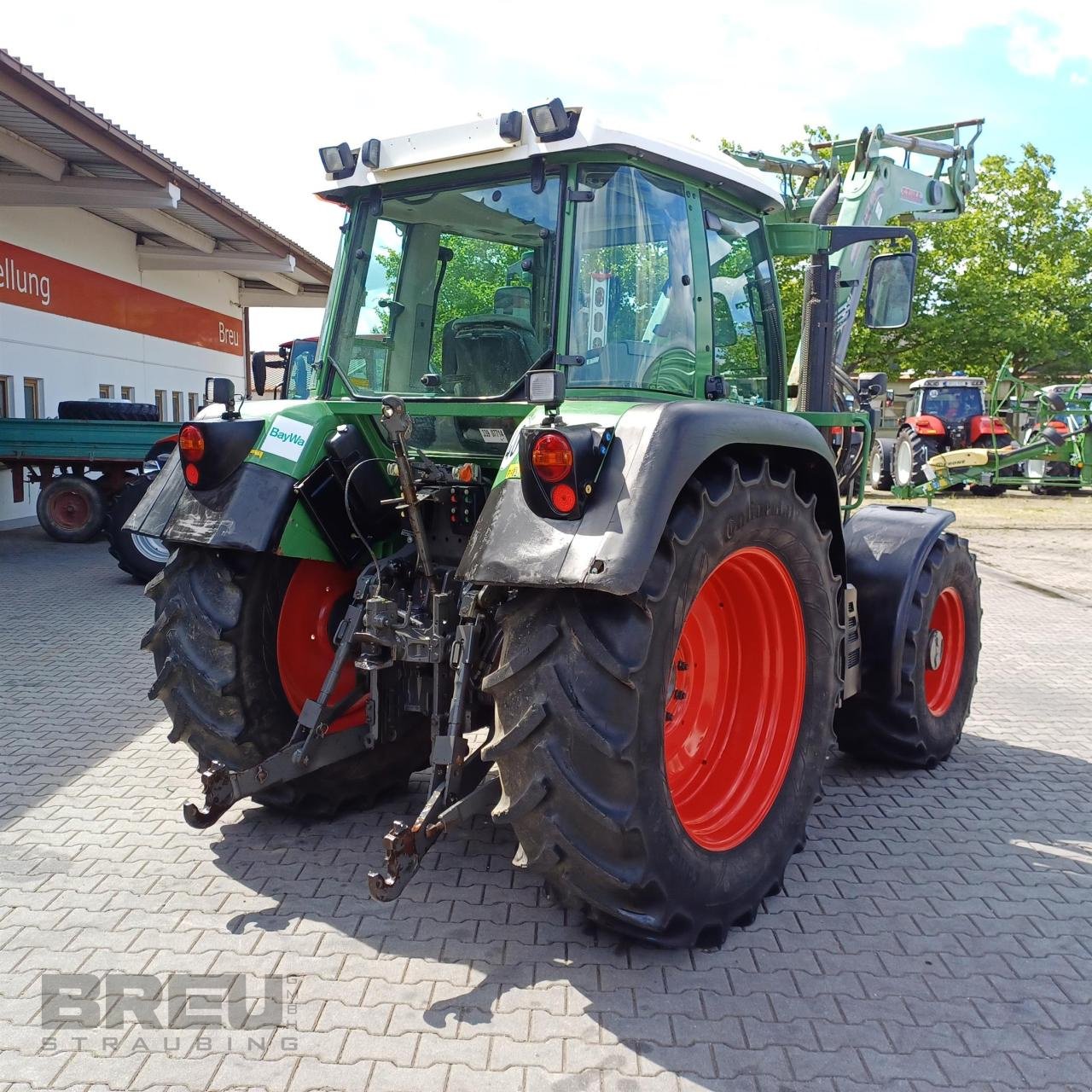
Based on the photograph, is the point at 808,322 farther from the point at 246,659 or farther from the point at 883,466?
the point at 883,466

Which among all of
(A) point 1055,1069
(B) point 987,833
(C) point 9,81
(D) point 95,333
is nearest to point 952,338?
(D) point 95,333

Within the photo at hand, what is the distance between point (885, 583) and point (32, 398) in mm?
12762

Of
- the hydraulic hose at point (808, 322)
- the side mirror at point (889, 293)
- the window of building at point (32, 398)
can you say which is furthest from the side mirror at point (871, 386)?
the window of building at point (32, 398)

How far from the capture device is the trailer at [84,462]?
10.4 meters

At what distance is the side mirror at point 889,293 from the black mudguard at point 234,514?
2.56 meters

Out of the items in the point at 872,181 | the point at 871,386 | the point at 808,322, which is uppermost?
the point at 872,181

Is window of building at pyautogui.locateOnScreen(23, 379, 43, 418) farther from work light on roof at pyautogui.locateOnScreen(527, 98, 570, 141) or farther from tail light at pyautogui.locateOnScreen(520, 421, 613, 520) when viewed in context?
tail light at pyautogui.locateOnScreen(520, 421, 613, 520)

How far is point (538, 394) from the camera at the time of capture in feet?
9.06

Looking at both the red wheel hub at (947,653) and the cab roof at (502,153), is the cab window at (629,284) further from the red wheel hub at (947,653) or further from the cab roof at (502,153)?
the red wheel hub at (947,653)

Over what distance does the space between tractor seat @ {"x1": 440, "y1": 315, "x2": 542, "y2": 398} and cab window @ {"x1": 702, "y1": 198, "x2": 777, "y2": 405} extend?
739 mm

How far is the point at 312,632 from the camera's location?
12.8ft

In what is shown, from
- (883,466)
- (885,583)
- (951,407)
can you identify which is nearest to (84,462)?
(885,583)

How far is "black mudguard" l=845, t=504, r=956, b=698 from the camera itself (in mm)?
4406

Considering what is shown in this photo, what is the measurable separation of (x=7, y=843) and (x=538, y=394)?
2.63m
